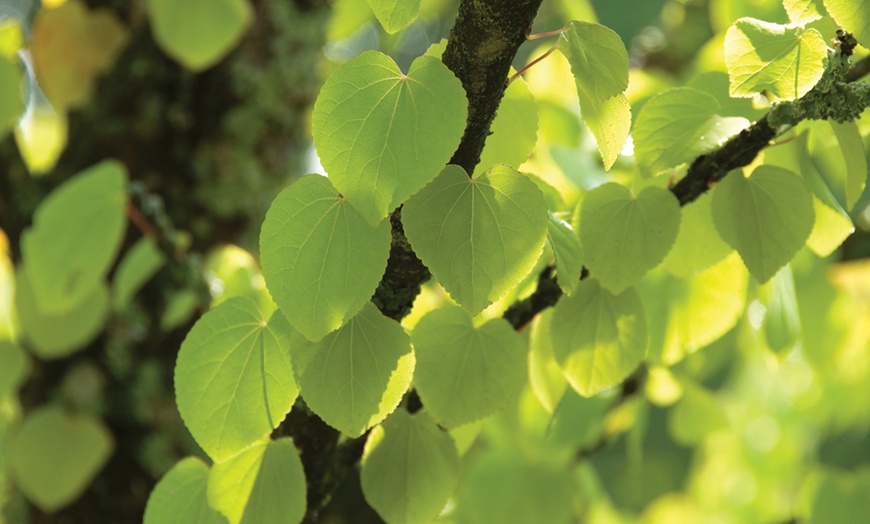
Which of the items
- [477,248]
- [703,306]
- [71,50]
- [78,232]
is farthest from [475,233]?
[71,50]

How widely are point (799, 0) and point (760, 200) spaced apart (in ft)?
0.25

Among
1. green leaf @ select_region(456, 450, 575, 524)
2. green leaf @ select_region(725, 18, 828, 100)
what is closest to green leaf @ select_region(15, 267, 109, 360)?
green leaf @ select_region(456, 450, 575, 524)

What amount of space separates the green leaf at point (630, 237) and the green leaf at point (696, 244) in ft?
0.14

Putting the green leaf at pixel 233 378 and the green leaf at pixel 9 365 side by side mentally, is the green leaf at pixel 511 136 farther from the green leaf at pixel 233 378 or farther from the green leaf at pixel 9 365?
the green leaf at pixel 9 365

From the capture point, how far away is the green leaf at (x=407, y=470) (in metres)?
0.36

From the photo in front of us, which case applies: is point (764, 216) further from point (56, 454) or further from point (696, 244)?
point (56, 454)

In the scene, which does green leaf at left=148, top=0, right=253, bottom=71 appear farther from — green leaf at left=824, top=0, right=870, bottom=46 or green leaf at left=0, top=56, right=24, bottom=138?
green leaf at left=824, top=0, right=870, bottom=46

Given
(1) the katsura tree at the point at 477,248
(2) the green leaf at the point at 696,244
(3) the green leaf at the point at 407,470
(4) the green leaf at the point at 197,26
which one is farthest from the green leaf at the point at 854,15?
(4) the green leaf at the point at 197,26

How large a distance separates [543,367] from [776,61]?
0.18 metres

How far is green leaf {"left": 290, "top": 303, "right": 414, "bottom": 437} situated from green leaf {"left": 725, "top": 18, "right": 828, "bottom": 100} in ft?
0.52

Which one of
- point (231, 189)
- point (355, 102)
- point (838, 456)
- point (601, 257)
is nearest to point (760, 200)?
point (601, 257)

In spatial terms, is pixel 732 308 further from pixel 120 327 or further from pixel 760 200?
pixel 120 327

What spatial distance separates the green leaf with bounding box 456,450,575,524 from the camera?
0.68m

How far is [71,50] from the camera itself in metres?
0.81
